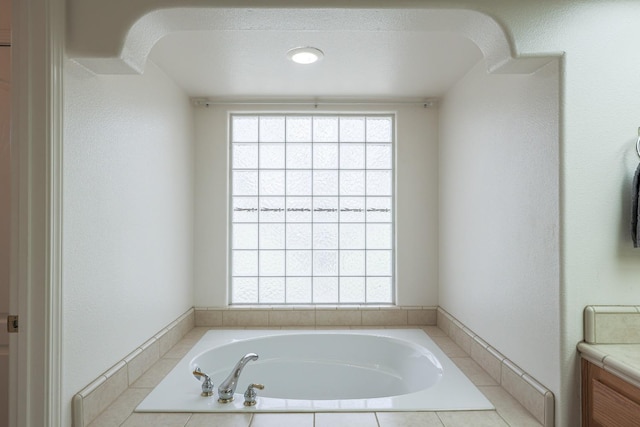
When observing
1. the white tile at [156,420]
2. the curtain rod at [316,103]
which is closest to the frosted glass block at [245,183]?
the curtain rod at [316,103]

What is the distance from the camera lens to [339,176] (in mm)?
3348

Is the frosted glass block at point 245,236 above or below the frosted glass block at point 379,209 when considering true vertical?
below

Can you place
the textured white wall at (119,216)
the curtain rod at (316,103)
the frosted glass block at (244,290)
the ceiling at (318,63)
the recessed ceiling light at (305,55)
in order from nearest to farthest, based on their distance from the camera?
the textured white wall at (119,216) → the ceiling at (318,63) → the recessed ceiling light at (305,55) → the curtain rod at (316,103) → the frosted glass block at (244,290)

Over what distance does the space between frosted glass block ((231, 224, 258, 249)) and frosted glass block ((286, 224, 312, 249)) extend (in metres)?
0.27

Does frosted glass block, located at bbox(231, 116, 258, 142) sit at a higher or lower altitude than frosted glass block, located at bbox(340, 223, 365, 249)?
higher

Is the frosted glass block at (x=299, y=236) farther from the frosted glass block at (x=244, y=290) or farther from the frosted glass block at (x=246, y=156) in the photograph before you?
the frosted glass block at (x=246, y=156)

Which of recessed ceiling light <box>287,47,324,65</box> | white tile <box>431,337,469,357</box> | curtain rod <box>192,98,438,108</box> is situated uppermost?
recessed ceiling light <box>287,47,324,65</box>

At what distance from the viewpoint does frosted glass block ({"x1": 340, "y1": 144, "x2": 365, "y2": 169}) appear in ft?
11.0

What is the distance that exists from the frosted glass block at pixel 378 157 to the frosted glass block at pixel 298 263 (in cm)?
89

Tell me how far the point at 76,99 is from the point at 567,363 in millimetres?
2176

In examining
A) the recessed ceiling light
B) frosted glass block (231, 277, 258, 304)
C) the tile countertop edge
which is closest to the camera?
the tile countertop edge

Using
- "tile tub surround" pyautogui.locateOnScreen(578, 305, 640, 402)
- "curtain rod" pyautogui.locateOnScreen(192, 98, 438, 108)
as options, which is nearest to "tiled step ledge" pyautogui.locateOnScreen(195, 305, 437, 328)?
"curtain rod" pyautogui.locateOnScreen(192, 98, 438, 108)

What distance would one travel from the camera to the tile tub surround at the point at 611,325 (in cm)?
156

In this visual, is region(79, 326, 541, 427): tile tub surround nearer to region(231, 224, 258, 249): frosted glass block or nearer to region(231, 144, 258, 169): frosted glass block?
region(231, 224, 258, 249): frosted glass block
